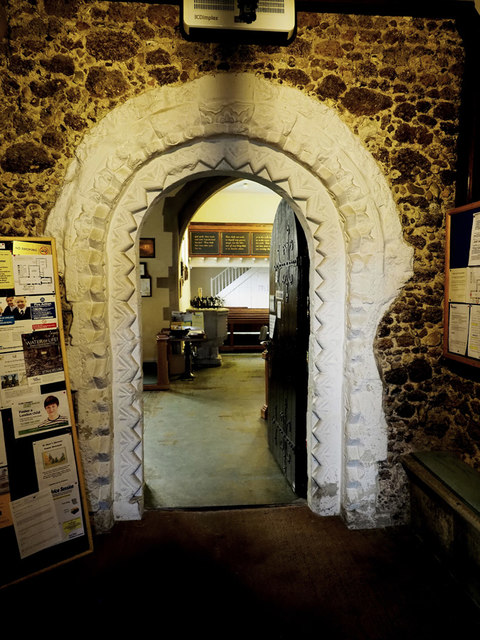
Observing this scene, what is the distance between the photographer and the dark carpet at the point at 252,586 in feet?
5.79

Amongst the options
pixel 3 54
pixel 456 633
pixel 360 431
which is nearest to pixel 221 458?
pixel 360 431

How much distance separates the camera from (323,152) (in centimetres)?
229

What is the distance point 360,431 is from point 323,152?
1.83m

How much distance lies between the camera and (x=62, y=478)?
214 centimetres

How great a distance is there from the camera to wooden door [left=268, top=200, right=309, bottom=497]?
2855mm

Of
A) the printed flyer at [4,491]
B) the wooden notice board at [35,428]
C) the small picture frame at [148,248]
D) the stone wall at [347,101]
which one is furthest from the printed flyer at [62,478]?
the small picture frame at [148,248]

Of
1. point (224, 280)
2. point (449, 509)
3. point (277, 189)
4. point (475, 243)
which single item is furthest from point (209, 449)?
point (224, 280)

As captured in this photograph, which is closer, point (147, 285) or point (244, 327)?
point (147, 285)

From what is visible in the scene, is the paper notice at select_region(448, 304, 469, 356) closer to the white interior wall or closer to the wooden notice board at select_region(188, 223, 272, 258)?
the white interior wall

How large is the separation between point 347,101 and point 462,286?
1385mm

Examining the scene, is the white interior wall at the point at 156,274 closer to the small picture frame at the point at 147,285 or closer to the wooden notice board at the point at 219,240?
the small picture frame at the point at 147,285

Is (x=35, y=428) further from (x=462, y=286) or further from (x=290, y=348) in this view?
(x=462, y=286)

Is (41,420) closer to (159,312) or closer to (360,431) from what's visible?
(360,431)

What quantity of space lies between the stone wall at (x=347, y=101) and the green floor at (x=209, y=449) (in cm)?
116
